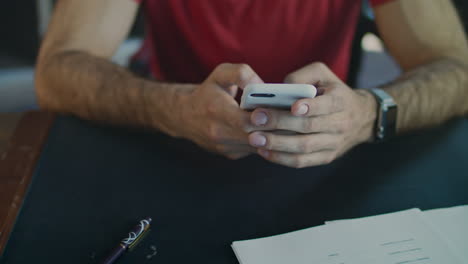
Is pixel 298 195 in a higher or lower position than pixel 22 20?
higher

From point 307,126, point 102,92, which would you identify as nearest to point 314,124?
point 307,126

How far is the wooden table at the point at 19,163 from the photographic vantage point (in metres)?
0.55

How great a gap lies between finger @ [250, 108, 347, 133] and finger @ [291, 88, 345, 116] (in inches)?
0.6

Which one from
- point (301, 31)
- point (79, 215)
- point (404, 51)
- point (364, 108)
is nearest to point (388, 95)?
point (364, 108)

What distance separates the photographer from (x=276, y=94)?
1.71 feet

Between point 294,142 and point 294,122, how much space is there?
35 millimetres

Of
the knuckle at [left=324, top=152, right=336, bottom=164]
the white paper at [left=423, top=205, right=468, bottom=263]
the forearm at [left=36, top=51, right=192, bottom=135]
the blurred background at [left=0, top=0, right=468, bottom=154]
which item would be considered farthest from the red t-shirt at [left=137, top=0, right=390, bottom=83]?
the blurred background at [left=0, top=0, right=468, bottom=154]

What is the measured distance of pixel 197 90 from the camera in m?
0.70

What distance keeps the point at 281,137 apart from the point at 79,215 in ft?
1.05

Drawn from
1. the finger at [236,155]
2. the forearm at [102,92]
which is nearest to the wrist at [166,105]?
the forearm at [102,92]

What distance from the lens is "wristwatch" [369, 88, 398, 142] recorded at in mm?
731

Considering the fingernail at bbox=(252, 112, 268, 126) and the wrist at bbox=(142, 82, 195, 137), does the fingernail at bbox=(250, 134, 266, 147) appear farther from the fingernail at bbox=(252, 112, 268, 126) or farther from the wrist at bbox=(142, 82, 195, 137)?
the wrist at bbox=(142, 82, 195, 137)

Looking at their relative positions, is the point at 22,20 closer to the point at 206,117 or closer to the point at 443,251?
the point at 206,117

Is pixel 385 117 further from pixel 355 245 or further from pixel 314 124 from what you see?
pixel 355 245
